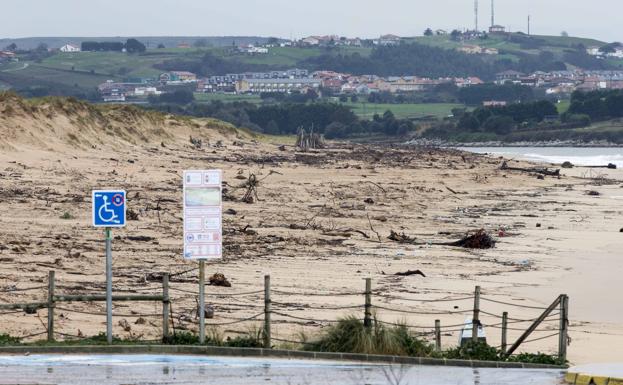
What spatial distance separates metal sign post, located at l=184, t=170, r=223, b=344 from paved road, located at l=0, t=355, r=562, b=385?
4.06 feet

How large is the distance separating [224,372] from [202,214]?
2.02m

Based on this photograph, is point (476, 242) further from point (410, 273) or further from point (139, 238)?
point (139, 238)

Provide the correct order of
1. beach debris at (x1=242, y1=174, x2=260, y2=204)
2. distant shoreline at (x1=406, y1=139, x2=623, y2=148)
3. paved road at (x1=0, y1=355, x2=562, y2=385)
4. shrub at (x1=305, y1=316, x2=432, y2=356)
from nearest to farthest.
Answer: paved road at (x1=0, y1=355, x2=562, y2=385), shrub at (x1=305, y1=316, x2=432, y2=356), beach debris at (x1=242, y1=174, x2=260, y2=204), distant shoreline at (x1=406, y1=139, x2=623, y2=148)

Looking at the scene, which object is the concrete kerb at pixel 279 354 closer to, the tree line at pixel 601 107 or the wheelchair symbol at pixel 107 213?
the wheelchair symbol at pixel 107 213

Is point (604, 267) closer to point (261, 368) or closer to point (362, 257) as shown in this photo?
point (362, 257)

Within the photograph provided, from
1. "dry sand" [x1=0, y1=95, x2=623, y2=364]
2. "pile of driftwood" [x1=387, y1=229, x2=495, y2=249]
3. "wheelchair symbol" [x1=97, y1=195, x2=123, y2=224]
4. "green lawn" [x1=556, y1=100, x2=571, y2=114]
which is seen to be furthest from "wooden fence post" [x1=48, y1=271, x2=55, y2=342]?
"green lawn" [x1=556, y1=100, x2=571, y2=114]

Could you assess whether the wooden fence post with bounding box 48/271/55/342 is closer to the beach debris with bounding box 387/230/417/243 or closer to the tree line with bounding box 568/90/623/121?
the beach debris with bounding box 387/230/417/243

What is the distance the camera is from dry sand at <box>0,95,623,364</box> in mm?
21938

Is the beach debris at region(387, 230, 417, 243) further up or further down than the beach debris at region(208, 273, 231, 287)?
further down

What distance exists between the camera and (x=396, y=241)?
32531mm

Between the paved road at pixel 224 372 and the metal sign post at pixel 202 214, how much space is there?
124cm

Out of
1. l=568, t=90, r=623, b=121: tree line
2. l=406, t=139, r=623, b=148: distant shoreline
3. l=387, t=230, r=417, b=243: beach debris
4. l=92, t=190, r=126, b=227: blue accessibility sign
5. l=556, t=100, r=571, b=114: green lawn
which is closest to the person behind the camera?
l=92, t=190, r=126, b=227: blue accessibility sign

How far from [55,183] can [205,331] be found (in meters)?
20.8

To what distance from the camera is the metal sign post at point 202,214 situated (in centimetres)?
1659
